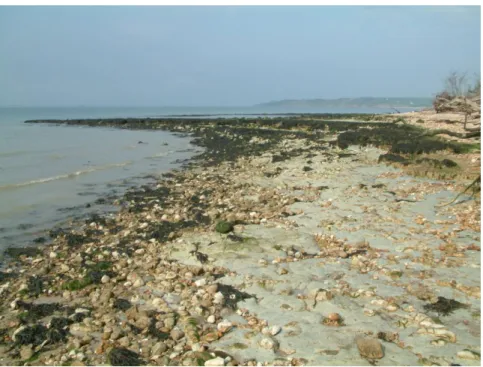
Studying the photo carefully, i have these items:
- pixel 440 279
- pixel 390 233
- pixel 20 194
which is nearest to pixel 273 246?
pixel 390 233

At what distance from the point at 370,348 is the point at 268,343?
110 cm

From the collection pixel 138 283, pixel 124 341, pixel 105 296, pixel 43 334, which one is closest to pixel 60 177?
pixel 138 283

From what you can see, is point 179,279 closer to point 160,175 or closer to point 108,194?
point 108,194

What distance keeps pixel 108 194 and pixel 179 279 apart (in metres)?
8.13

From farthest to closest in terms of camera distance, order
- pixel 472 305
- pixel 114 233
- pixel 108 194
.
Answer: pixel 108 194 → pixel 114 233 → pixel 472 305

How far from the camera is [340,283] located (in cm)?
591

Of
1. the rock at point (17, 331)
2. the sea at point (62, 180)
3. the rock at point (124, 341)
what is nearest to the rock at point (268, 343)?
the rock at point (124, 341)

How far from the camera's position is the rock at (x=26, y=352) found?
4.52 meters

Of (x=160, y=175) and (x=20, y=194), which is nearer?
(x=20, y=194)

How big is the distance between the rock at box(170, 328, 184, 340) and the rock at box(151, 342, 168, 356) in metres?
0.19

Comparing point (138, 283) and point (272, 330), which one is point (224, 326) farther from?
point (138, 283)

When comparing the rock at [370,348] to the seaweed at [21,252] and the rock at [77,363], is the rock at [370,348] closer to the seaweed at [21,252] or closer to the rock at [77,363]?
the rock at [77,363]

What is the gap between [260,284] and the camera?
6059 millimetres

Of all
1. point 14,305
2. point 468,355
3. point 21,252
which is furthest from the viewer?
point 21,252
